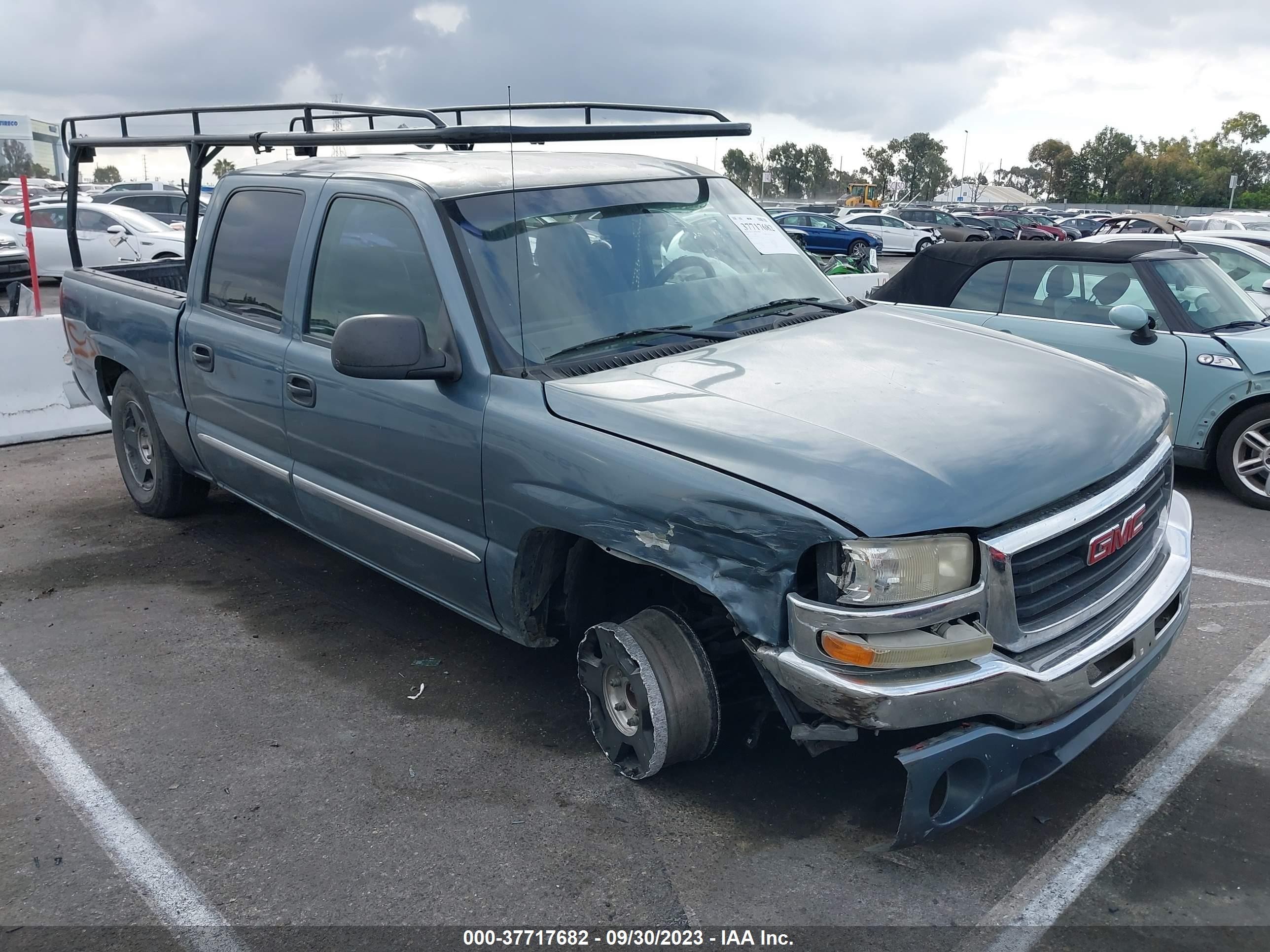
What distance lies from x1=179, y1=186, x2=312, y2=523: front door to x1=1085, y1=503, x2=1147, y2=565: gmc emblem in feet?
10.1

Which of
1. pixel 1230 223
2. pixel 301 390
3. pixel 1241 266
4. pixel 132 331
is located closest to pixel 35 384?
pixel 132 331

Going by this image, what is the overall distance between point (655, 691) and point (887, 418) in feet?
3.42

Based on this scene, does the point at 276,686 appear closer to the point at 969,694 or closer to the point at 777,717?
the point at 777,717

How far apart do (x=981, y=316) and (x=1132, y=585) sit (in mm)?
4603

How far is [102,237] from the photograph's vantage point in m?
17.6

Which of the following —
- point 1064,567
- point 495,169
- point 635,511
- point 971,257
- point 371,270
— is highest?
point 495,169

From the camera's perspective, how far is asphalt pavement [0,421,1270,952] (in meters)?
2.73

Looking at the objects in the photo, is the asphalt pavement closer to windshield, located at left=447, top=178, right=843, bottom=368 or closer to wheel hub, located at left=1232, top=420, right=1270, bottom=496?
windshield, located at left=447, top=178, right=843, bottom=368

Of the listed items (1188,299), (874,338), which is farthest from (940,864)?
(1188,299)

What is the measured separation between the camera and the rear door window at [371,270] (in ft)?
12.0

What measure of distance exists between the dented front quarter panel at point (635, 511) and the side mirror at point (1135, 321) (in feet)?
15.3

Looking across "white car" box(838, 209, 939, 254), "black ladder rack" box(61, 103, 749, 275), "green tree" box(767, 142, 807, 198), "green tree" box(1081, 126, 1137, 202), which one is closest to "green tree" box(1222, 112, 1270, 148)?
"green tree" box(1081, 126, 1137, 202)

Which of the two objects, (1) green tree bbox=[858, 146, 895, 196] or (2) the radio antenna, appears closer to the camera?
(2) the radio antenna

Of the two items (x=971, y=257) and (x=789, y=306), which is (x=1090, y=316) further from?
(x=789, y=306)
